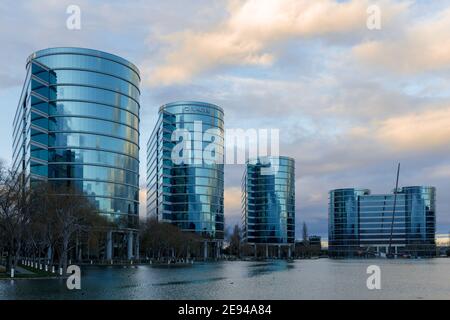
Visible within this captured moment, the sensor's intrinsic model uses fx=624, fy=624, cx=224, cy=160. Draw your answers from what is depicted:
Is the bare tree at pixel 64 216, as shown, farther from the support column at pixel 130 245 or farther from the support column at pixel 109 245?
the support column at pixel 130 245

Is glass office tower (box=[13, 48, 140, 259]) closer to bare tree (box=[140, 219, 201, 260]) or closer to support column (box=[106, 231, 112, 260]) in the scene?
support column (box=[106, 231, 112, 260])

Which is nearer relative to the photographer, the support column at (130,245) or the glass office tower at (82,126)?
the glass office tower at (82,126)

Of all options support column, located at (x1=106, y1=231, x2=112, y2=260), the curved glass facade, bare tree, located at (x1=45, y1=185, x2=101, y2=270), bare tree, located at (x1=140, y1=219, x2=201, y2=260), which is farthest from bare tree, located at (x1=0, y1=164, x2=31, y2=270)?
bare tree, located at (x1=140, y1=219, x2=201, y2=260)

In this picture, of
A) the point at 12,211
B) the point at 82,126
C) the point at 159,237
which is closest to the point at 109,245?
the point at 159,237

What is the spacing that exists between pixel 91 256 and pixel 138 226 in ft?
51.6

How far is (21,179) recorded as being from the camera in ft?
320

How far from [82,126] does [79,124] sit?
0.91 meters

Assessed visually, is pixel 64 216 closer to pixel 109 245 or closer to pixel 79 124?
pixel 79 124

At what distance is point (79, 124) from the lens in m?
158

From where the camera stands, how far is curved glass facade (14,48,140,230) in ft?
513

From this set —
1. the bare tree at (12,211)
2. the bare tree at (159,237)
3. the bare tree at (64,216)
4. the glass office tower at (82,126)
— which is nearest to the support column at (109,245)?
the glass office tower at (82,126)

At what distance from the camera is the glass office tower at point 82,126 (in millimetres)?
156500
